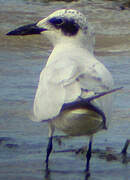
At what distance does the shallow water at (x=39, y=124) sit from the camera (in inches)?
245

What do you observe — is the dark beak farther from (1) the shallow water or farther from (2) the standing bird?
(1) the shallow water

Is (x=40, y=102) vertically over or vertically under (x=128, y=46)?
over

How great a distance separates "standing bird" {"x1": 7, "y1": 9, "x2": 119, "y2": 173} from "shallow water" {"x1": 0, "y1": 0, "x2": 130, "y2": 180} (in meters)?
0.21

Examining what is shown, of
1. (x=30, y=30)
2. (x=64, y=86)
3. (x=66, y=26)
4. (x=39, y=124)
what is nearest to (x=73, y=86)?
(x=64, y=86)

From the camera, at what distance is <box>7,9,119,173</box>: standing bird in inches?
220

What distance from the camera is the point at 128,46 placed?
11805mm

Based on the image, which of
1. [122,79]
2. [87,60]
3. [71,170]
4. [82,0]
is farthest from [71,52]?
[82,0]

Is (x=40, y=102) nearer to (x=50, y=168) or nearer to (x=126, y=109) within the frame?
(x=50, y=168)

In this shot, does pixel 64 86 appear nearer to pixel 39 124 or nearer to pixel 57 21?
pixel 57 21

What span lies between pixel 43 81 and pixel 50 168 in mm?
821

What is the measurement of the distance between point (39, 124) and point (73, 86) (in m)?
2.19

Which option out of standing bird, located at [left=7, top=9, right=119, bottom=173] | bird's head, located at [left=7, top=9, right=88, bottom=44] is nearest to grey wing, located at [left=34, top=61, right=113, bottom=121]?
standing bird, located at [left=7, top=9, right=119, bottom=173]

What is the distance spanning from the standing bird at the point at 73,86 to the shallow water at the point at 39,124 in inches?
8.4

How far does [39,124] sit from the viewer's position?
303 inches
